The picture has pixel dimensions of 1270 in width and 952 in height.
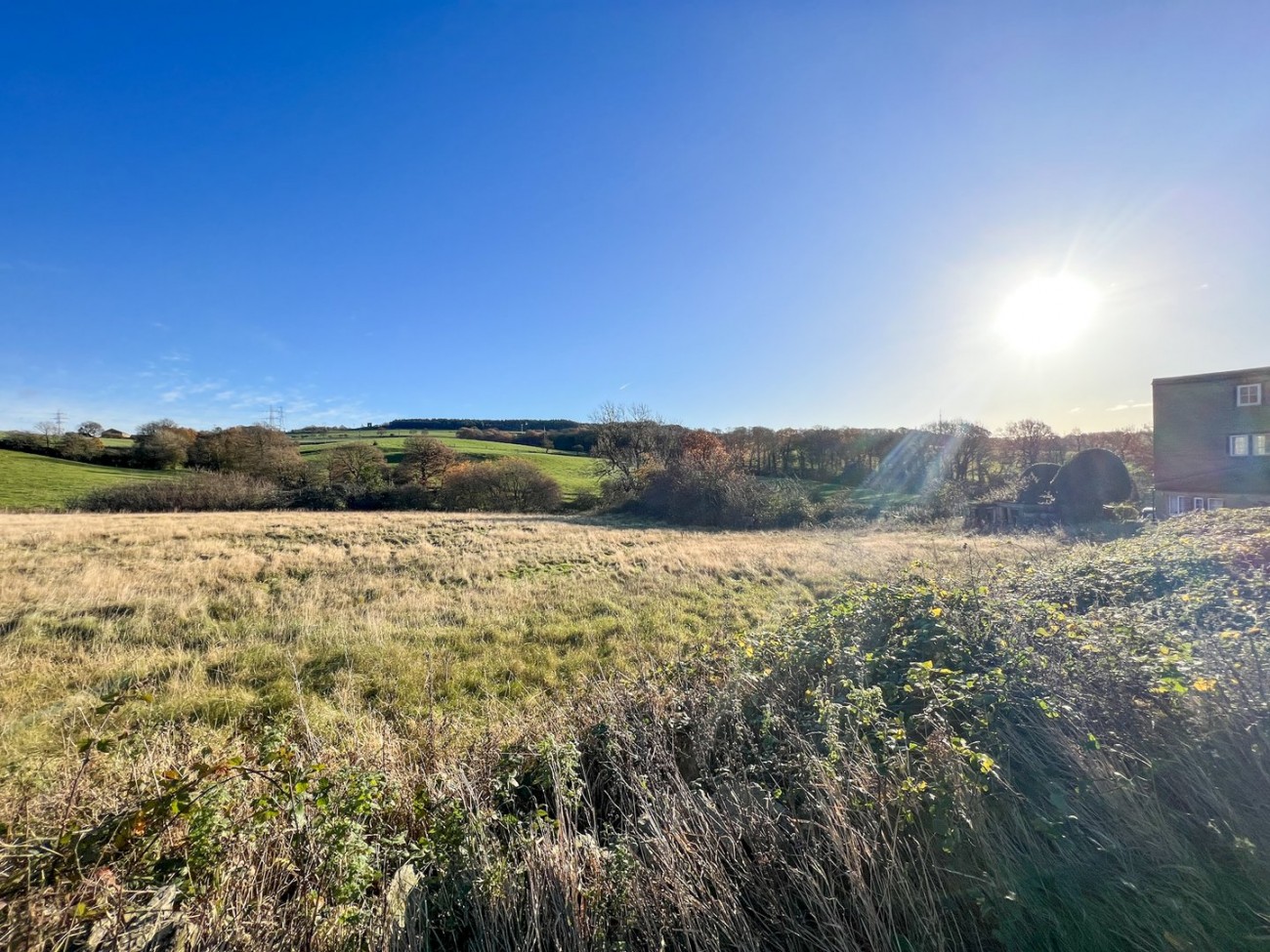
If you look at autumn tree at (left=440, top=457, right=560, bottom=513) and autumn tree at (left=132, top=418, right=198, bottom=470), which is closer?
autumn tree at (left=440, top=457, right=560, bottom=513)

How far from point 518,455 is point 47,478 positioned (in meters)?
40.0

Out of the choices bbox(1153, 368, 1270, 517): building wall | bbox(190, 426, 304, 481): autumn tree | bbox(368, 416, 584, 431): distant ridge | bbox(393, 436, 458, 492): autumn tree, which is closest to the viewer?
bbox(1153, 368, 1270, 517): building wall

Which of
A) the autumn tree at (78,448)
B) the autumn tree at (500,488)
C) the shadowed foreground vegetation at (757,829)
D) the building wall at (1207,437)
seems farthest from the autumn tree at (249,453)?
the building wall at (1207,437)

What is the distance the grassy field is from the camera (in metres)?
35.4

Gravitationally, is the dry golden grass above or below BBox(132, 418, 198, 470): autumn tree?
below

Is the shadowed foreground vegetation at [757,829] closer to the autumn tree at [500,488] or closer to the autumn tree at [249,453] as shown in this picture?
the autumn tree at [500,488]

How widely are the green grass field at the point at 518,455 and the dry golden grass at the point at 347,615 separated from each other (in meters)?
29.5

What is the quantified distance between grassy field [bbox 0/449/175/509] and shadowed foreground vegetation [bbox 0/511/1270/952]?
4976cm

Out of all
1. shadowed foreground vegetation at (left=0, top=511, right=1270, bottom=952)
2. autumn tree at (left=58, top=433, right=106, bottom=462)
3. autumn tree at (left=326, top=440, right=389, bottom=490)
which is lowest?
shadowed foreground vegetation at (left=0, top=511, right=1270, bottom=952)

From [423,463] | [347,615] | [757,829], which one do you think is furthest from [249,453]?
[757,829]

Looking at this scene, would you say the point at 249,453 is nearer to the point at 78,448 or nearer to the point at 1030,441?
the point at 78,448

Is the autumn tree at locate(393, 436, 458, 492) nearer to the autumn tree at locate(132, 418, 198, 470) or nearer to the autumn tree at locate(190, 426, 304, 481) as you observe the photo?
the autumn tree at locate(190, 426, 304, 481)

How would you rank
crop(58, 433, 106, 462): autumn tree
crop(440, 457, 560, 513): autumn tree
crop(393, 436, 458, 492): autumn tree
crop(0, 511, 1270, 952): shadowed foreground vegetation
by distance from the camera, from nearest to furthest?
1. crop(0, 511, 1270, 952): shadowed foreground vegetation
2. crop(440, 457, 560, 513): autumn tree
3. crop(393, 436, 458, 492): autumn tree
4. crop(58, 433, 106, 462): autumn tree

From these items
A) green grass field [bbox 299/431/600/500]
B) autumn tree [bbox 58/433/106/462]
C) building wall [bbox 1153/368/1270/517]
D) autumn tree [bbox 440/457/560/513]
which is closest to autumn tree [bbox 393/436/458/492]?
autumn tree [bbox 440/457/560/513]
